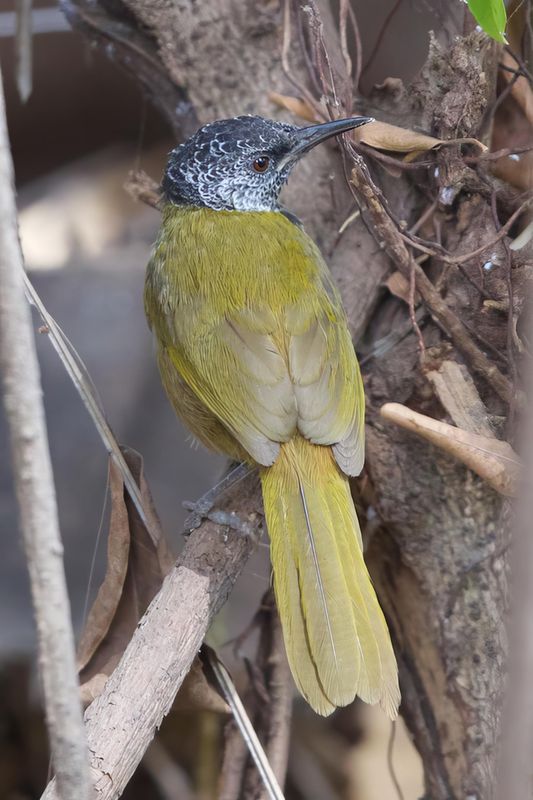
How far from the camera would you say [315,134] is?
8.73 feet

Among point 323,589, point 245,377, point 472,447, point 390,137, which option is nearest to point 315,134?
point 390,137

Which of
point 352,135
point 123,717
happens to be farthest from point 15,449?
point 352,135

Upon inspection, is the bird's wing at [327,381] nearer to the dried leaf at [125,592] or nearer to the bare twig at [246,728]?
the dried leaf at [125,592]

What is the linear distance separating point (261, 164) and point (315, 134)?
263mm

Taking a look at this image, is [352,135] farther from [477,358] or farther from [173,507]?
[173,507]

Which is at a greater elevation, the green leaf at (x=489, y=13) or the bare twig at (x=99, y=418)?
the green leaf at (x=489, y=13)

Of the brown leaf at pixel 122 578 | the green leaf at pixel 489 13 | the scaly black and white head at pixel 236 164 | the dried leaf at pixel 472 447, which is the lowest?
the brown leaf at pixel 122 578

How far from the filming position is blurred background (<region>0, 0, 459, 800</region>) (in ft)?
11.7

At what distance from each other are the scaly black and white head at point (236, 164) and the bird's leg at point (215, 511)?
2.80 feet

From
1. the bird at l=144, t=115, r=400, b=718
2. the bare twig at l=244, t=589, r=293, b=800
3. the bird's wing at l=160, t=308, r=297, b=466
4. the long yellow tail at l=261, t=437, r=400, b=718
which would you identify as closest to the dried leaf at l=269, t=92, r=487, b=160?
the bird at l=144, t=115, r=400, b=718

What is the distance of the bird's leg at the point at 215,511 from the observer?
8.00 ft

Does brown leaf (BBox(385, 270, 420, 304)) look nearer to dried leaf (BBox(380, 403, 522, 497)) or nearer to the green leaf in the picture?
dried leaf (BBox(380, 403, 522, 497))

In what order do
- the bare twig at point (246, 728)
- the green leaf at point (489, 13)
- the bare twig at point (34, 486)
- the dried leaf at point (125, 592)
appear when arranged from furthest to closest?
the dried leaf at point (125, 592) → the bare twig at point (246, 728) → the green leaf at point (489, 13) → the bare twig at point (34, 486)

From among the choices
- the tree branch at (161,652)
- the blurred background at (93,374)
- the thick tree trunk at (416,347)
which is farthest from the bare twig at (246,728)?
the blurred background at (93,374)
